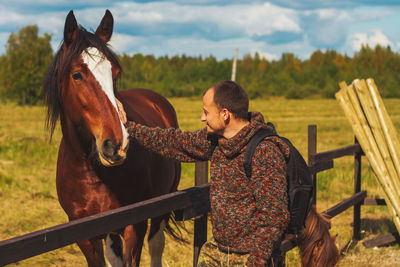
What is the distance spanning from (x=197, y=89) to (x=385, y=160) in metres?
62.2

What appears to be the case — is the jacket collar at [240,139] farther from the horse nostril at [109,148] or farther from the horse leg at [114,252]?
the horse leg at [114,252]

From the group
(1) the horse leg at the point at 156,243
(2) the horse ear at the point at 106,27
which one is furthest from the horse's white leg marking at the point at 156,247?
(2) the horse ear at the point at 106,27

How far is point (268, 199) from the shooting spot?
2191mm

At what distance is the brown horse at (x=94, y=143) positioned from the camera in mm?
2698

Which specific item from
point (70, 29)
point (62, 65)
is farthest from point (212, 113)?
point (70, 29)

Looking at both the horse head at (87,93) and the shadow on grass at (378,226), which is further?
the shadow on grass at (378,226)

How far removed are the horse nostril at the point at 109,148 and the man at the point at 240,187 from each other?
1.86 feet

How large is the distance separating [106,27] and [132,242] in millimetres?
1695

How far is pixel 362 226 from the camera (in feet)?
21.6

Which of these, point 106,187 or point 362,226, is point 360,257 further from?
point 106,187

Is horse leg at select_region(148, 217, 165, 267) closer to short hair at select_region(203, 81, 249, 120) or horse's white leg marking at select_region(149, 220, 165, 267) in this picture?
horse's white leg marking at select_region(149, 220, 165, 267)

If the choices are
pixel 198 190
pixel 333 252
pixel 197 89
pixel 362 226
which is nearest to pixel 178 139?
pixel 198 190

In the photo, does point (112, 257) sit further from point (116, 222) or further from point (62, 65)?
point (62, 65)

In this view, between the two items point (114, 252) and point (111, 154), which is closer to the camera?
point (111, 154)
